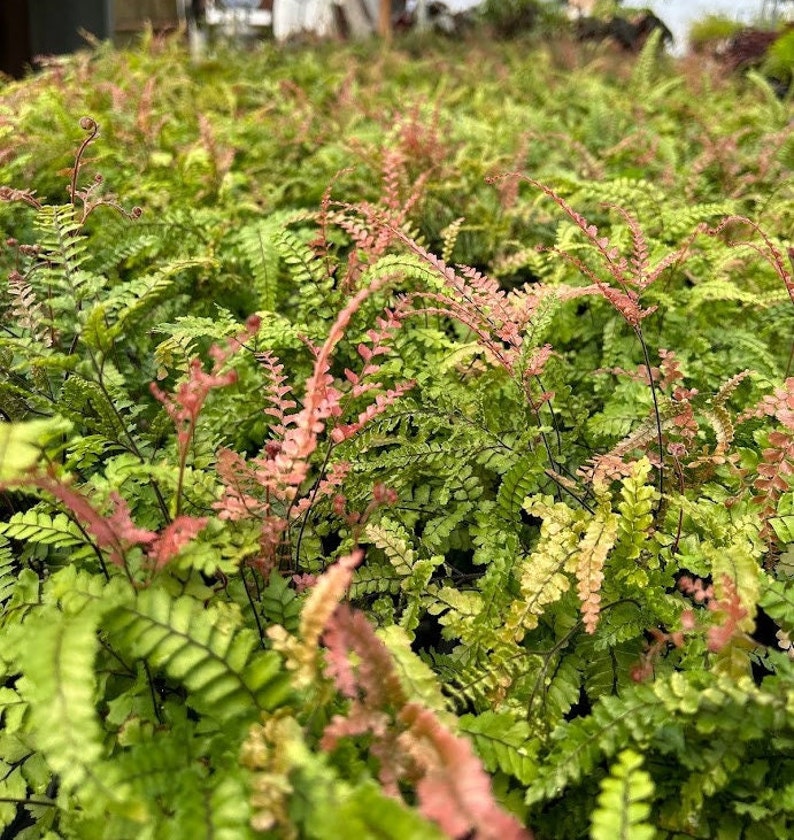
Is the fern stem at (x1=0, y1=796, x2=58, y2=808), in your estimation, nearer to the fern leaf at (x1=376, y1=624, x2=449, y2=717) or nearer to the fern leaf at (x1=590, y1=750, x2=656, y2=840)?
the fern leaf at (x1=376, y1=624, x2=449, y2=717)

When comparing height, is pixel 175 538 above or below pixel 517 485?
above

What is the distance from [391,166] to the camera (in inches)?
72.2

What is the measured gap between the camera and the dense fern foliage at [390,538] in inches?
31.7

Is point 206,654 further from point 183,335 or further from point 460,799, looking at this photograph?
point 183,335

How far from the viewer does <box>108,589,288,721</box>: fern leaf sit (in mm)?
841

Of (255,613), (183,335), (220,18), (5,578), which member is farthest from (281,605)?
(220,18)

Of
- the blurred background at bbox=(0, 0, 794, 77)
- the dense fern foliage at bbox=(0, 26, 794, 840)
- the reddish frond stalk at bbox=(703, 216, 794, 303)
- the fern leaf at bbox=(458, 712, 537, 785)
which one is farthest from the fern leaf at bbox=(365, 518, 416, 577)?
the blurred background at bbox=(0, 0, 794, 77)

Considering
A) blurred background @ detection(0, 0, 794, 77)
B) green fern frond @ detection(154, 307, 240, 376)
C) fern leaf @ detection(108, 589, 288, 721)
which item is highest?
blurred background @ detection(0, 0, 794, 77)

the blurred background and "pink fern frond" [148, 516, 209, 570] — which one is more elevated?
the blurred background

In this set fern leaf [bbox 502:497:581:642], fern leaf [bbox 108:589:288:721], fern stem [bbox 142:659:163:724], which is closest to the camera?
fern leaf [bbox 108:589:288:721]

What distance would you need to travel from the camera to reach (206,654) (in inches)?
33.3

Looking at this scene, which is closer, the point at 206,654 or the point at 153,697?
the point at 206,654

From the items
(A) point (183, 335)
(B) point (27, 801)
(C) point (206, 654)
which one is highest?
(A) point (183, 335)

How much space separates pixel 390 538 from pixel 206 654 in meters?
0.44
